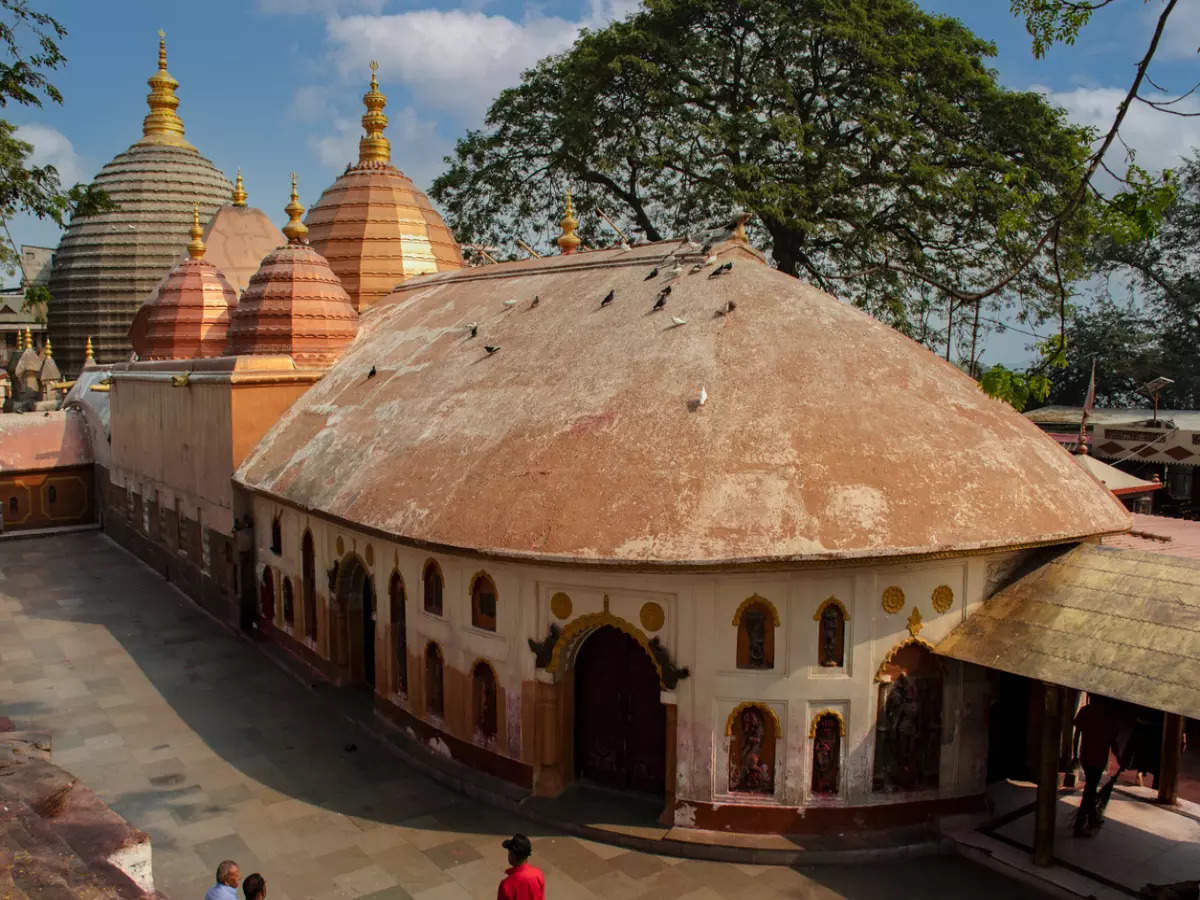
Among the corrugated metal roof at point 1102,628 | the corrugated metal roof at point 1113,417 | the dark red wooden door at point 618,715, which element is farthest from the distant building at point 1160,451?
the dark red wooden door at point 618,715

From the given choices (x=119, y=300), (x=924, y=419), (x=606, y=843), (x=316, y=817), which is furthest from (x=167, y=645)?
(x=119, y=300)

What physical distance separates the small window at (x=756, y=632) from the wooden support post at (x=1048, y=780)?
2657 millimetres

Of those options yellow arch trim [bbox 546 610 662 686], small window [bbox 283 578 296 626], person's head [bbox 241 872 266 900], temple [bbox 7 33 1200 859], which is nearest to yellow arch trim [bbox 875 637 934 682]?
temple [bbox 7 33 1200 859]

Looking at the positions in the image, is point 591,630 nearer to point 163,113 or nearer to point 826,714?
point 826,714

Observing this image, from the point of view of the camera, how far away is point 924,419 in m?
11.8

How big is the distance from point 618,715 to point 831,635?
2.71 meters

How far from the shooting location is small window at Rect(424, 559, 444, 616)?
12445 mm

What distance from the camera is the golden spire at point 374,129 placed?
26531 mm

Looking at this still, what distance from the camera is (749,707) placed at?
1046 centimetres

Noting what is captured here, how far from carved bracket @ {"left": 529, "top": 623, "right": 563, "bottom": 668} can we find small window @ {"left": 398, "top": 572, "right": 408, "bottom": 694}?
→ 2621 mm

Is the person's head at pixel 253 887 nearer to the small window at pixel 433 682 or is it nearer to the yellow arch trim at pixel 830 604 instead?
the small window at pixel 433 682

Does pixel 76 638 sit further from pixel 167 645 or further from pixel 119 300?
pixel 119 300

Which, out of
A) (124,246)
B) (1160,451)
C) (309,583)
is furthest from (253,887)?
(124,246)

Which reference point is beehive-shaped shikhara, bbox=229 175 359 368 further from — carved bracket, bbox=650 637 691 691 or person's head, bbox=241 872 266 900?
person's head, bbox=241 872 266 900
